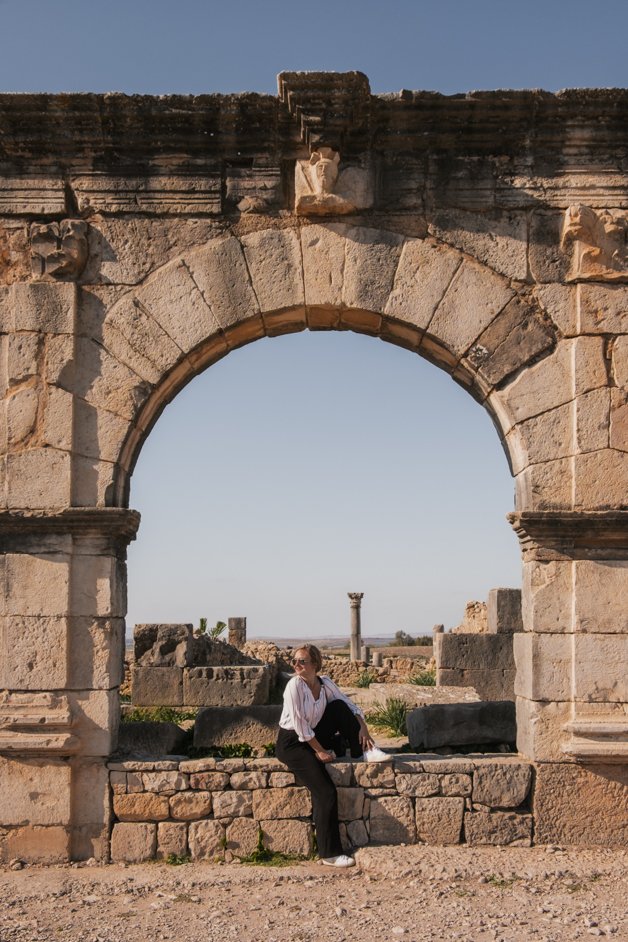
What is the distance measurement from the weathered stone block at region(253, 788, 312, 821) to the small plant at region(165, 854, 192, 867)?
0.49 meters

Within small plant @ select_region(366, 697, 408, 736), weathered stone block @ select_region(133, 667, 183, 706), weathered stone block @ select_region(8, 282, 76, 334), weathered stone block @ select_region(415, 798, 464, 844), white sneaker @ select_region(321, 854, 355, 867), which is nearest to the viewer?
white sneaker @ select_region(321, 854, 355, 867)

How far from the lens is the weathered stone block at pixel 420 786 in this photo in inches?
224

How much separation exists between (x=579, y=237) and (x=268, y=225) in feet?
6.85

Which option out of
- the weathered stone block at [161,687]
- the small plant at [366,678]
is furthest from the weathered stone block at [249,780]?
the small plant at [366,678]

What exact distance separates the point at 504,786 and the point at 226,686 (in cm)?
587

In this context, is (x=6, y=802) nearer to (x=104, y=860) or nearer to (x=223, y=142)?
(x=104, y=860)

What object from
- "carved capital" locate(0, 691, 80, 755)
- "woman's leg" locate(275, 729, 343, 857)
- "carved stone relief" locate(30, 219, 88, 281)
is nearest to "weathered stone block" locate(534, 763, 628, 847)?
"woman's leg" locate(275, 729, 343, 857)

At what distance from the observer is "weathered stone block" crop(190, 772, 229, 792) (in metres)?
5.70

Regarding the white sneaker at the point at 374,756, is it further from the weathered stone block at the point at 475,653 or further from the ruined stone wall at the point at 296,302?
the weathered stone block at the point at 475,653

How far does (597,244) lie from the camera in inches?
238

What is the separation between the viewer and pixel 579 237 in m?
6.02

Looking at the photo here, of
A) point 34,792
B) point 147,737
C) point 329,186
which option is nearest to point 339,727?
point 147,737

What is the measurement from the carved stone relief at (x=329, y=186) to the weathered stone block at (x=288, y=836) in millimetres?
3994

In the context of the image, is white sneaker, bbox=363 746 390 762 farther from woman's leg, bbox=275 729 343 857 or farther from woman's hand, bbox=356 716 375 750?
woman's leg, bbox=275 729 343 857
